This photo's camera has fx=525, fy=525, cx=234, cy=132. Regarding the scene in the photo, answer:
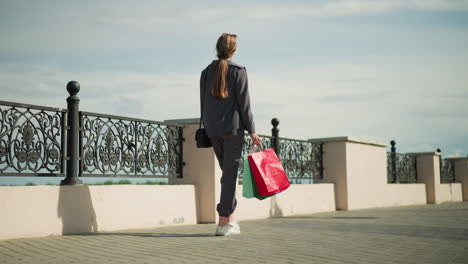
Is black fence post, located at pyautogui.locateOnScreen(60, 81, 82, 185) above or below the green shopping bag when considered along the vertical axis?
above

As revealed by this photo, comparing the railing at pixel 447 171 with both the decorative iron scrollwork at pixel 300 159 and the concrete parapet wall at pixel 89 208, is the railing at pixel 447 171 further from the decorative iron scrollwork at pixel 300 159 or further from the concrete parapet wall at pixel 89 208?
the concrete parapet wall at pixel 89 208

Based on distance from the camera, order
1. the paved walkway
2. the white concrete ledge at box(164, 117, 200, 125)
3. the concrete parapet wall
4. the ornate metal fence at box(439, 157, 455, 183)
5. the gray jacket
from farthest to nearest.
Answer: the ornate metal fence at box(439, 157, 455, 183), the white concrete ledge at box(164, 117, 200, 125), the gray jacket, the concrete parapet wall, the paved walkway

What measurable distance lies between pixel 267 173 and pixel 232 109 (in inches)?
33.3

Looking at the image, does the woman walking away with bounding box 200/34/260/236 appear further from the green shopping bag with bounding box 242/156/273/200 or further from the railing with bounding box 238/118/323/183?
the railing with bounding box 238/118/323/183

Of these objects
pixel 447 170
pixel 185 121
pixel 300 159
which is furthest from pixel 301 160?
pixel 447 170

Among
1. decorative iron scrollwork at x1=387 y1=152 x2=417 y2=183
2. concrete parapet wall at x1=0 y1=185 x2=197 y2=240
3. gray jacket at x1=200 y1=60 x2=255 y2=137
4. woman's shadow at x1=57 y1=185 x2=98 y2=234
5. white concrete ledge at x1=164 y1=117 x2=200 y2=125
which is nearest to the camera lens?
concrete parapet wall at x1=0 y1=185 x2=197 y2=240

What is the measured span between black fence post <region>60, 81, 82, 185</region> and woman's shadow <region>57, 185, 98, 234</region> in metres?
0.19

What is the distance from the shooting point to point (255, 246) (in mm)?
5059

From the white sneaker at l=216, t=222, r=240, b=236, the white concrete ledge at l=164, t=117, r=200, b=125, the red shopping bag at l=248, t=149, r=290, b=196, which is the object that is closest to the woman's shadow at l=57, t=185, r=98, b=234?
the white sneaker at l=216, t=222, r=240, b=236

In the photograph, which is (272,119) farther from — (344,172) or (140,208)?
(140,208)

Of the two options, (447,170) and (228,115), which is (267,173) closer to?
(228,115)

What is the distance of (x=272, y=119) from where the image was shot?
11.1 metres

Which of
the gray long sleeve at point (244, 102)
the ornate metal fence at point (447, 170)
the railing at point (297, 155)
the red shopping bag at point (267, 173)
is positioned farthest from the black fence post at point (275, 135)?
the ornate metal fence at point (447, 170)

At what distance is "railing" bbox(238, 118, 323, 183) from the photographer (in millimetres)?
11062
